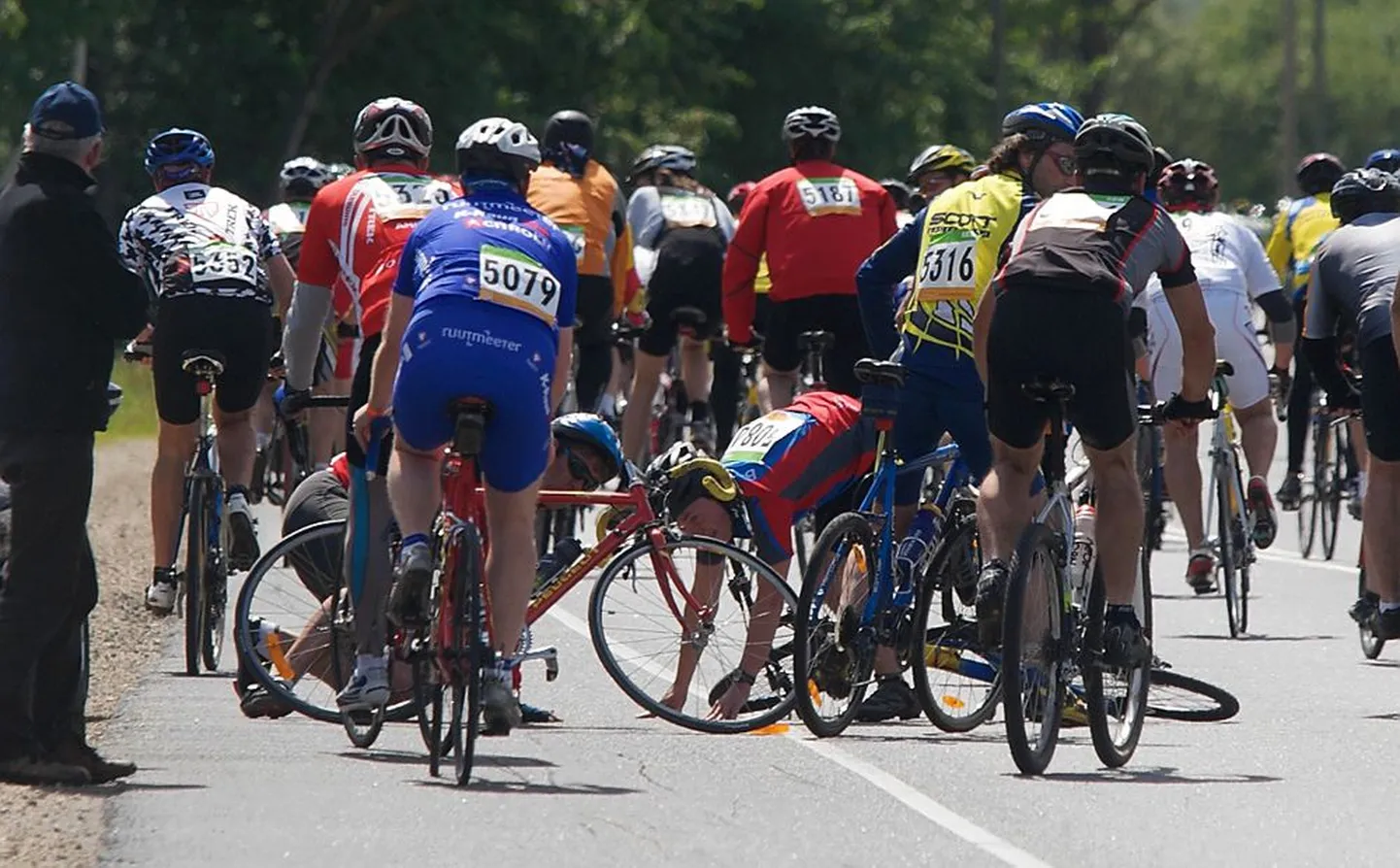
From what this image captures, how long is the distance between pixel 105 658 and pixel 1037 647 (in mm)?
4850

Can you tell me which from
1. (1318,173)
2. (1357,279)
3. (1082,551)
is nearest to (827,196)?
(1357,279)

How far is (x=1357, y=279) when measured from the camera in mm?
13062

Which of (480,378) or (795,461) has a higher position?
(480,378)

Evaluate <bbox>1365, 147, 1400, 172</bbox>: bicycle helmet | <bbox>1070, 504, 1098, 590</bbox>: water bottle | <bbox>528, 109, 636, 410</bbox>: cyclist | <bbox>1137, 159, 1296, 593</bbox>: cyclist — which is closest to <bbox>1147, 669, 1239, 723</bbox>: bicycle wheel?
<bbox>1070, 504, 1098, 590</bbox>: water bottle

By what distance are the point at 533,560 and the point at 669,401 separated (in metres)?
11.3

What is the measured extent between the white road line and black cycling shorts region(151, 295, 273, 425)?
8.95 ft

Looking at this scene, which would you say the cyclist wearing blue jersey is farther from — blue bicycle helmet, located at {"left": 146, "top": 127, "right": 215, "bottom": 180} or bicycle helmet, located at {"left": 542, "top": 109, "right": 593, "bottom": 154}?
bicycle helmet, located at {"left": 542, "top": 109, "right": 593, "bottom": 154}

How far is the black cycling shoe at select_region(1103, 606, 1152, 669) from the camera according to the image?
33.0ft

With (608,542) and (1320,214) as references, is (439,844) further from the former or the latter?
(1320,214)

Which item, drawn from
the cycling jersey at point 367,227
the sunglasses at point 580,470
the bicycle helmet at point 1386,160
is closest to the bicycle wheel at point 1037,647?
the sunglasses at point 580,470

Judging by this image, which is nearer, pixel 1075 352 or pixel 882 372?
pixel 1075 352

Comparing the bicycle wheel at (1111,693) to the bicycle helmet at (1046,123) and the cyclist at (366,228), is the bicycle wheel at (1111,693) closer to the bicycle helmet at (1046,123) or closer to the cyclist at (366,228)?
the bicycle helmet at (1046,123)

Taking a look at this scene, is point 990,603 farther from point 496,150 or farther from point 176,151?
point 176,151

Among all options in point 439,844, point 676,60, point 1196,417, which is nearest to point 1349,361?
point 1196,417
